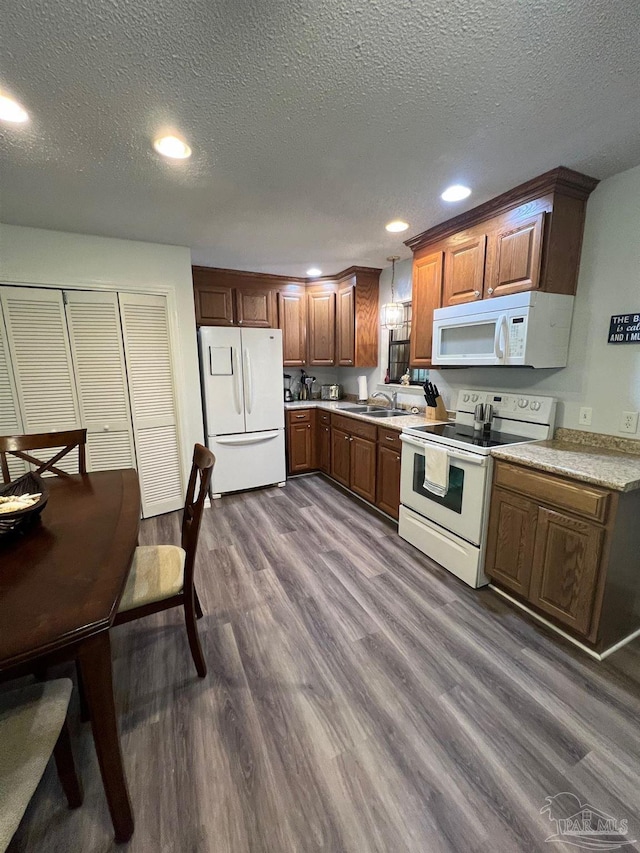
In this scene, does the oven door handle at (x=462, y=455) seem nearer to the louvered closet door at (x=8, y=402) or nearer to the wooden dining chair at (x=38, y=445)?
the wooden dining chair at (x=38, y=445)

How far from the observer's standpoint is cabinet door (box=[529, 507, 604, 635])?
159cm

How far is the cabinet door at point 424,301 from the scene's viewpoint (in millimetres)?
2641

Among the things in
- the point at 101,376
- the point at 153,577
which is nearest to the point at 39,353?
the point at 101,376

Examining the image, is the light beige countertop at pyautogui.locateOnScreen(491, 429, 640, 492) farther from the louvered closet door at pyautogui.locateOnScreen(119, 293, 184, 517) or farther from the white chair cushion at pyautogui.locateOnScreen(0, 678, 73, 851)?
the louvered closet door at pyautogui.locateOnScreen(119, 293, 184, 517)

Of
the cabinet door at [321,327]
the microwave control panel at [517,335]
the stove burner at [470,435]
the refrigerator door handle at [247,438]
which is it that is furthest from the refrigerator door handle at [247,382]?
the microwave control panel at [517,335]

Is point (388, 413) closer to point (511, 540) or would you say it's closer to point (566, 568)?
point (511, 540)

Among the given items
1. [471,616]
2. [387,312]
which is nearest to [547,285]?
[387,312]

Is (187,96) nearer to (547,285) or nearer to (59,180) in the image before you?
(59,180)

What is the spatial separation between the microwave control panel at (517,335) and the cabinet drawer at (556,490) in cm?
67

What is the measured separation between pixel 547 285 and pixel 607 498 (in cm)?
125

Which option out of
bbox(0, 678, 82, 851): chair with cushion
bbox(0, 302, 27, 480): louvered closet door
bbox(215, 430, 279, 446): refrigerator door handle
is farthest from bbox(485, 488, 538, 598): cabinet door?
bbox(0, 302, 27, 480): louvered closet door

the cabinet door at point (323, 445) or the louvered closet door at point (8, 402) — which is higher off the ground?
the louvered closet door at point (8, 402)

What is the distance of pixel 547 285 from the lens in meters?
2.00

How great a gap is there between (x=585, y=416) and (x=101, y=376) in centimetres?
356
